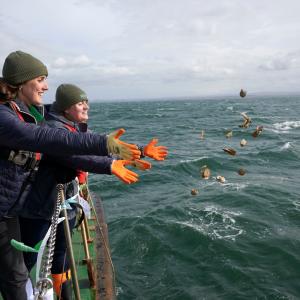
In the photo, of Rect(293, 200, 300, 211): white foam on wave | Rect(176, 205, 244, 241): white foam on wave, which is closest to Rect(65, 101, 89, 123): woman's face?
Rect(176, 205, 244, 241): white foam on wave

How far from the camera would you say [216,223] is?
10672 mm

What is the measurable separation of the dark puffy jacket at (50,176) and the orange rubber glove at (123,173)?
6 cm

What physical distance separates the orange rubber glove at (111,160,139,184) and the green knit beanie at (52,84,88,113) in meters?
1.02

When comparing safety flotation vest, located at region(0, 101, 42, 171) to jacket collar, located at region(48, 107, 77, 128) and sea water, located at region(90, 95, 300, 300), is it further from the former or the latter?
sea water, located at region(90, 95, 300, 300)

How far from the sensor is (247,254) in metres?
8.62

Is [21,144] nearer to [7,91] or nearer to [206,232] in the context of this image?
[7,91]

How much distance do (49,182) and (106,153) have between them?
0.83 metres

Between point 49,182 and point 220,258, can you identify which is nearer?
point 49,182

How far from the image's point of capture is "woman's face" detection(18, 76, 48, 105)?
297 cm

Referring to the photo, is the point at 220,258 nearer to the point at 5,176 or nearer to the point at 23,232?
the point at 23,232

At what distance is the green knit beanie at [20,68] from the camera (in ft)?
9.43

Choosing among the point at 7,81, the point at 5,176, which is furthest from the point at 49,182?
the point at 7,81

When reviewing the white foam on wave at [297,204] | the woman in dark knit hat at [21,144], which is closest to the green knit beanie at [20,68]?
the woman in dark knit hat at [21,144]

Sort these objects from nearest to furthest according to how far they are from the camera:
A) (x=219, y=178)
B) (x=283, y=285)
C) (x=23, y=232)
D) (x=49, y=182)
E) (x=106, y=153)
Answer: (x=106, y=153) → (x=49, y=182) → (x=23, y=232) → (x=283, y=285) → (x=219, y=178)
